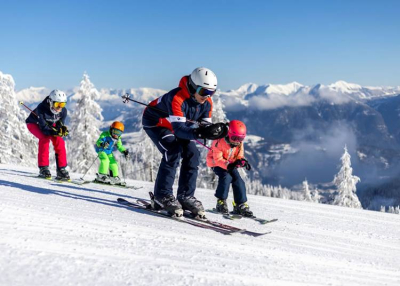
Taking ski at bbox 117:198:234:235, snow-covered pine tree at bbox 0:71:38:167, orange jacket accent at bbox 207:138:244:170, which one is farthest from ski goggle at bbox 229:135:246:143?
snow-covered pine tree at bbox 0:71:38:167

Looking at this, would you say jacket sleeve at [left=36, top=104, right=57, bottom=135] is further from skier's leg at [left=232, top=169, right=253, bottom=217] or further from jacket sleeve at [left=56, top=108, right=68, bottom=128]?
skier's leg at [left=232, top=169, right=253, bottom=217]

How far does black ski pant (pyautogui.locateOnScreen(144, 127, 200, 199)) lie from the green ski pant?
4.86 metres

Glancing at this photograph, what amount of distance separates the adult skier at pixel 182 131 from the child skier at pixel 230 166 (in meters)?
1.06

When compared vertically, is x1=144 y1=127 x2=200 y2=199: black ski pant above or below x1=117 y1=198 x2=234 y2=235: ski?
above

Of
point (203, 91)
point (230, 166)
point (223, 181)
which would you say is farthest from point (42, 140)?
point (203, 91)

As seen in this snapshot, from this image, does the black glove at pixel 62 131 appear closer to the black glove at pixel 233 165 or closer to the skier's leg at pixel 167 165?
the skier's leg at pixel 167 165

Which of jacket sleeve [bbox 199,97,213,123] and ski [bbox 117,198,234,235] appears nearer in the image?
ski [bbox 117,198,234,235]

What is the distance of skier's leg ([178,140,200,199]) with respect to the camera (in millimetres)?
5746

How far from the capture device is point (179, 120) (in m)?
5.41

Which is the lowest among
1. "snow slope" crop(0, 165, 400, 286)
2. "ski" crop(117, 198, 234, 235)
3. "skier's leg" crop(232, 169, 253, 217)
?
"snow slope" crop(0, 165, 400, 286)

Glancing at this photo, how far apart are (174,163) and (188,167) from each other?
23cm

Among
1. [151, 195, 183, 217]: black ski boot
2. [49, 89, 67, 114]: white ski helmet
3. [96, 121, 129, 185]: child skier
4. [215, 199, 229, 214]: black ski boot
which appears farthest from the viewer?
[96, 121, 129, 185]: child skier

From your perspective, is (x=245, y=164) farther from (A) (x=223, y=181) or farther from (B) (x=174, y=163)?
(B) (x=174, y=163)

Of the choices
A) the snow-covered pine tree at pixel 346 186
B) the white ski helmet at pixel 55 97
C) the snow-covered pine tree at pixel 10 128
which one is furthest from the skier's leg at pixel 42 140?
the snow-covered pine tree at pixel 346 186
